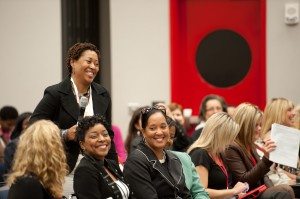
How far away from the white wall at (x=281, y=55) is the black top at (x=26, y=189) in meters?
5.14

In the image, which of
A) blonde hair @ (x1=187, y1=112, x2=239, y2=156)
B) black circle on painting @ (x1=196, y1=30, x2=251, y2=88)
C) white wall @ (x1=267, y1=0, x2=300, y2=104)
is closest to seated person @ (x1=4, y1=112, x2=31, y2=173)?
blonde hair @ (x1=187, y1=112, x2=239, y2=156)

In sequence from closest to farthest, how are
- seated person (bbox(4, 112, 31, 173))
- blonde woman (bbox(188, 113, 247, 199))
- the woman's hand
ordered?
blonde woman (bbox(188, 113, 247, 199)), the woman's hand, seated person (bbox(4, 112, 31, 173))

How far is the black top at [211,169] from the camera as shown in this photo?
5730 mm

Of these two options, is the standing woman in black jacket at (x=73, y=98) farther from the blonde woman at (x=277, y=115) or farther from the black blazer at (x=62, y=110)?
the blonde woman at (x=277, y=115)

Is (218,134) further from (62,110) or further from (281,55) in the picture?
(281,55)

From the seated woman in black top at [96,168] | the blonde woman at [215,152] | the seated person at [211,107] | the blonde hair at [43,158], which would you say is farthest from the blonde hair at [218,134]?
the seated person at [211,107]

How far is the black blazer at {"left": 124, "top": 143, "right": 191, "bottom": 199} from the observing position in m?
4.96

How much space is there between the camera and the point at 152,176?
200 inches

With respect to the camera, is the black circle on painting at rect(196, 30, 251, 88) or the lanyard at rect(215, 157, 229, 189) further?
the black circle on painting at rect(196, 30, 251, 88)

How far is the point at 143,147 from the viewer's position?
516cm

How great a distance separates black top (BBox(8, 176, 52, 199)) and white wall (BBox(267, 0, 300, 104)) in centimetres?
514

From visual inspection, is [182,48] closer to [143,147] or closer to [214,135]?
[214,135]

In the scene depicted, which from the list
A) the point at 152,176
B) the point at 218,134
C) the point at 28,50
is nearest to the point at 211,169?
the point at 218,134

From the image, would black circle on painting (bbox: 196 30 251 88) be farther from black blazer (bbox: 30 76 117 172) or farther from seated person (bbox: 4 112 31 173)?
black blazer (bbox: 30 76 117 172)
